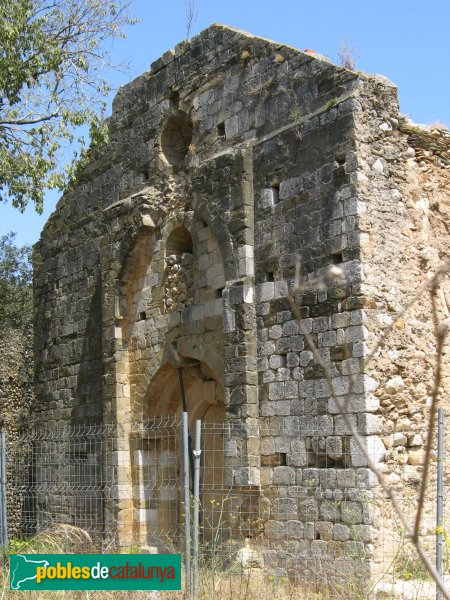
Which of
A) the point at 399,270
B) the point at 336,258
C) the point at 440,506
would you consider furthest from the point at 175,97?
the point at 440,506

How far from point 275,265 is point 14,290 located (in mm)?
10227

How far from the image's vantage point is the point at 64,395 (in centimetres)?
1334

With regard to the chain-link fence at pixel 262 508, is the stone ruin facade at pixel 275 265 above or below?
above

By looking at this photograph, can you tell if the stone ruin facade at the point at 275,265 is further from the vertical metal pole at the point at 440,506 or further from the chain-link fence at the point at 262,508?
the vertical metal pole at the point at 440,506

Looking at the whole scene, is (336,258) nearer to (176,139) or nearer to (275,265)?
(275,265)

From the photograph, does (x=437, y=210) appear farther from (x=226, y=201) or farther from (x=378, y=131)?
(x=226, y=201)

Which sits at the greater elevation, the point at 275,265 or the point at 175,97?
the point at 175,97

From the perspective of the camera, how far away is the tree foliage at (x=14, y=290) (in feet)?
59.1

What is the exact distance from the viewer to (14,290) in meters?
18.4

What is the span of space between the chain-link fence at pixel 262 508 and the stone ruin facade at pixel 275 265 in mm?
40

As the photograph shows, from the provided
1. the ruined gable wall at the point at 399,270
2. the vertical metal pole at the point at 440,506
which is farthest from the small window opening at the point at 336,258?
the vertical metal pole at the point at 440,506

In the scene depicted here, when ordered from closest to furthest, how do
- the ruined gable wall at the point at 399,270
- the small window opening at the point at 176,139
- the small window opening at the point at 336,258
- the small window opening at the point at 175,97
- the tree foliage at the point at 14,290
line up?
the ruined gable wall at the point at 399,270
the small window opening at the point at 336,258
the small window opening at the point at 175,97
the small window opening at the point at 176,139
the tree foliage at the point at 14,290

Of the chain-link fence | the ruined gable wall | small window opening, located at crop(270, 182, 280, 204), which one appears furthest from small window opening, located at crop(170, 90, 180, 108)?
the chain-link fence

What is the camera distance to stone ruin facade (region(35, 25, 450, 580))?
8602mm
